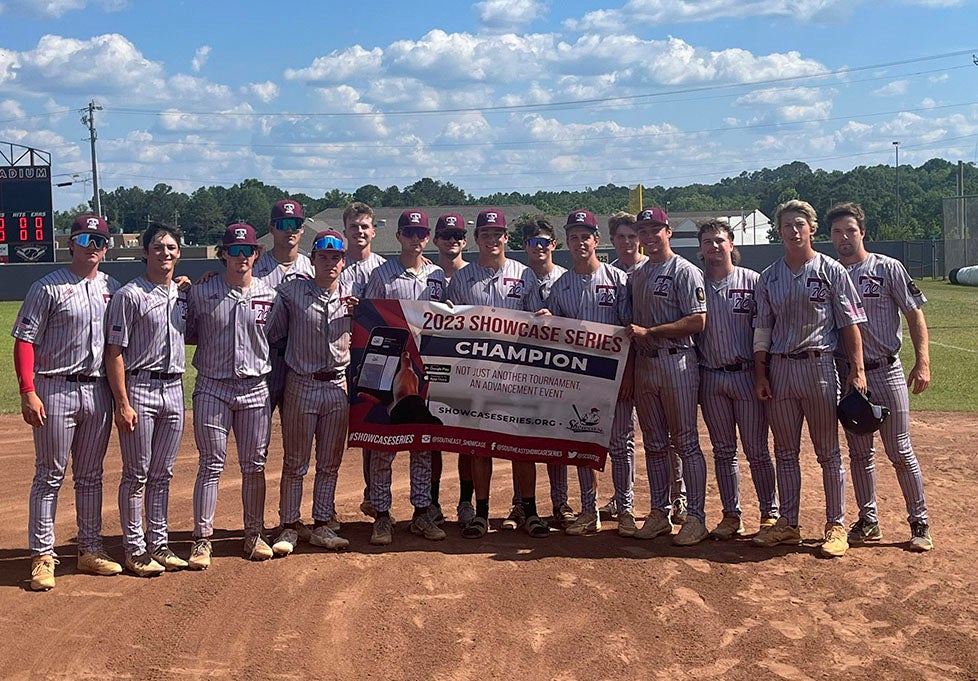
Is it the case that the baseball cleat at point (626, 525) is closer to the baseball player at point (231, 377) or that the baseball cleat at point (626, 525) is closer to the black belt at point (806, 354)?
the black belt at point (806, 354)

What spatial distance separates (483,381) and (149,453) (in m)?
2.33

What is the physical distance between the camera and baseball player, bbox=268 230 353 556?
6.90 metres

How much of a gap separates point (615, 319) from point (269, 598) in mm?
3087

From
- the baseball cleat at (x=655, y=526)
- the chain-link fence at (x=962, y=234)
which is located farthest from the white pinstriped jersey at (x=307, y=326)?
the chain-link fence at (x=962, y=234)

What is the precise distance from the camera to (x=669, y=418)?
7086mm

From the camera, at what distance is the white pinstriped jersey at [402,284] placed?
7301 millimetres

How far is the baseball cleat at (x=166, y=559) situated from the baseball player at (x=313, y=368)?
2.04 ft

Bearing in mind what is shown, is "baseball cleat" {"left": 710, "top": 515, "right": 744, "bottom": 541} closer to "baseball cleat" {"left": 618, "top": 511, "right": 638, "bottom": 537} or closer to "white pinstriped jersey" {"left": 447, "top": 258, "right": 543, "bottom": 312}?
"baseball cleat" {"left": 618, "top": 511, "right": 638, "bottom": 537}

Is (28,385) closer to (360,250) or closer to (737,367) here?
(360,250)

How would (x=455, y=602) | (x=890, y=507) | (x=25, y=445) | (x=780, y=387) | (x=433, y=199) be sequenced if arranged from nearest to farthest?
(x=455, y=602)
(x=780, y=387)
(x=890, y=507)
(x=25, y=445)
(x=433, y=199)

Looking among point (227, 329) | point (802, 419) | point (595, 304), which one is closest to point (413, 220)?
point (595, 304)

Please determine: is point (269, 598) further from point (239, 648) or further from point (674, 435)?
point (674, 435)

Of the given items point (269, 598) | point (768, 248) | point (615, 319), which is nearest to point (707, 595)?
point (615, 319)

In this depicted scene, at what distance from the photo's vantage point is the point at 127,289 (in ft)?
20.8
